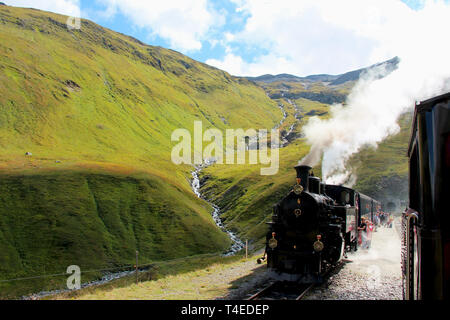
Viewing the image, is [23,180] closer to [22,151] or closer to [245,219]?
[22,151]

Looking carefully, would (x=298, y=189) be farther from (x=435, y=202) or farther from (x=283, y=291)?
(x=435, y=202)

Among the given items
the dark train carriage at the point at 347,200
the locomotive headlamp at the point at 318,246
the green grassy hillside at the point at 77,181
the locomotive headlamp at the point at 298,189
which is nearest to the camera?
the locomotive headlamp at the point at 318,246

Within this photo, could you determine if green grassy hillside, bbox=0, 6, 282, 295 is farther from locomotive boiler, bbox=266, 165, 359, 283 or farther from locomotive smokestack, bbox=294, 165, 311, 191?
locomotive smokestack, bbox=294, 165, 311, 191

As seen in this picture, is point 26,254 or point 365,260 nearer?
point 365,260

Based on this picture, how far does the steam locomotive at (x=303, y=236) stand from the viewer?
17.5m

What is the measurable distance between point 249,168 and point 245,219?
45205 millimetres

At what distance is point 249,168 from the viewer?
4232 inches

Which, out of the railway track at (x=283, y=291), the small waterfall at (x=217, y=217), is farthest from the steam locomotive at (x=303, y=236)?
the small waterfall at (x=217, y=217)

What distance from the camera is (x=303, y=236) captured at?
18.2 meters

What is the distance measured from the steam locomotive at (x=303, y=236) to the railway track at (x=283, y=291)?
433 mm

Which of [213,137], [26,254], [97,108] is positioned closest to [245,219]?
[26,254]

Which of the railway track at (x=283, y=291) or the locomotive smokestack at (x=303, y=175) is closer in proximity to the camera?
the railway track at (x=283, y=291)

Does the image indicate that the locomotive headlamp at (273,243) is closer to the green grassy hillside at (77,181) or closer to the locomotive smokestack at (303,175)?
the locomotive smokestack at (303,175)

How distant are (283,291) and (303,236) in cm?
312
